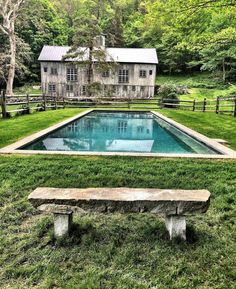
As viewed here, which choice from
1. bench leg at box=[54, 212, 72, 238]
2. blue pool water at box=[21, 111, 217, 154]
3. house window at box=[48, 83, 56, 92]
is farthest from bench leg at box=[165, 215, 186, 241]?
house window at box=[48, 83, 56, 92]

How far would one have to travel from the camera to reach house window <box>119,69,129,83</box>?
2894cm

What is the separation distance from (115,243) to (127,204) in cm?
41

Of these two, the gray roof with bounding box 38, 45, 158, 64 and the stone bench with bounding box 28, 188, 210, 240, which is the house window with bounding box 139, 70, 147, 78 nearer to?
the gray roof with bounding box 38, 45, 158, 64

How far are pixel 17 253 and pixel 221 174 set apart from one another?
131 inches

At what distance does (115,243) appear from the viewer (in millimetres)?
2594

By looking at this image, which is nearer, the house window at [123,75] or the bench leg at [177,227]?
the bench leg at [177,227]

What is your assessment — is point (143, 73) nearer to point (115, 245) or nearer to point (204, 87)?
point (204, 87)

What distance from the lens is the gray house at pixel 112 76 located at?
2869cm

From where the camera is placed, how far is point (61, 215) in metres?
2.67

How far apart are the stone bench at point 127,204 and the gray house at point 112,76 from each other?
2652 cm

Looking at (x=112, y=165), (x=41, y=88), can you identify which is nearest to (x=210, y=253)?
(x=112, y=165)

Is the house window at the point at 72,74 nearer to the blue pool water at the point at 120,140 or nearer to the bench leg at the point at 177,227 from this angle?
the blue pool water at the point at 120,140

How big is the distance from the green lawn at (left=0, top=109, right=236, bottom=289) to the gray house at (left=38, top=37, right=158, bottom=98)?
25.1 metres

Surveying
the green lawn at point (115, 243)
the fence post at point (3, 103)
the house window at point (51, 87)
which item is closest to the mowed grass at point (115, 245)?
the green lawn at point (115, 243)
